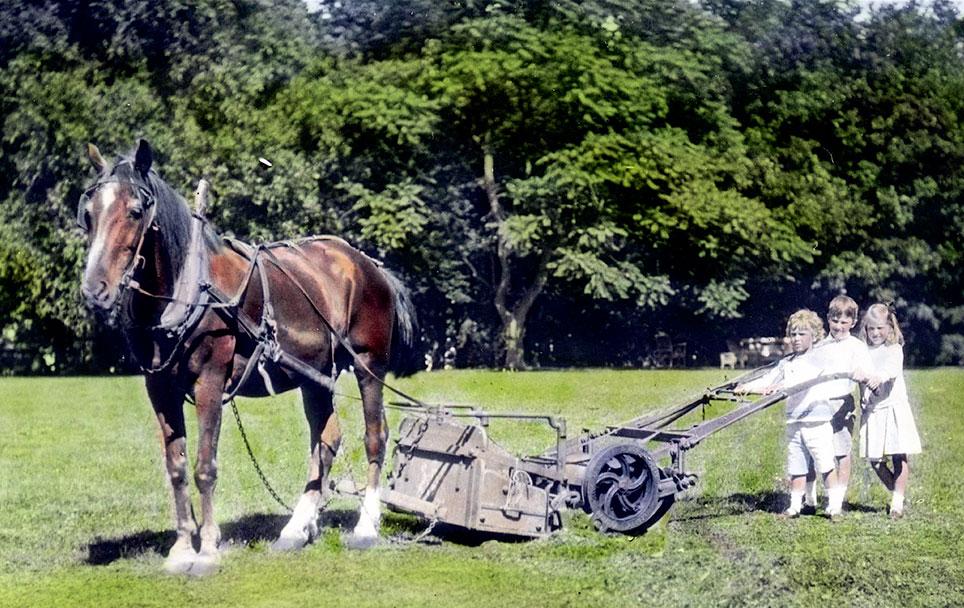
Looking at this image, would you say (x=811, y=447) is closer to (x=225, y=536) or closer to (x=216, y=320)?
(x=225, y=536)

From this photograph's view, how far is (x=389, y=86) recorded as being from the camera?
10.6 m

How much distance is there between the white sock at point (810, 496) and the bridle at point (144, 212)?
518 centimetres

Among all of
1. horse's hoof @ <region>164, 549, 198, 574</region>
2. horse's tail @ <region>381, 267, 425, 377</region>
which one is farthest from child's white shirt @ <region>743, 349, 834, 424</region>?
horse's hoof @ <region>164, 549, 198, 574</region>

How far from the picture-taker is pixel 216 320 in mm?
Answer: 7227

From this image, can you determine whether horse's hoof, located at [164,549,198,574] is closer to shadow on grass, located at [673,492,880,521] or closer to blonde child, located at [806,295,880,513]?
shadow on grass, located at [673,492,880,521]

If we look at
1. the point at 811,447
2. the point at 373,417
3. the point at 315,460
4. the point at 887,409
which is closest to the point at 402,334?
the point at 373,417

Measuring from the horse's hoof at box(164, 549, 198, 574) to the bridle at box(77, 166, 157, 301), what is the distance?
1.44m

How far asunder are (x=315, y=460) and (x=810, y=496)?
3.63 metres

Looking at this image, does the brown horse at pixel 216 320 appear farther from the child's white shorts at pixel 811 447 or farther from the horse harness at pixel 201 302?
the child's white shorts at pixel 811 447

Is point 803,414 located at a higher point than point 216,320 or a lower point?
lower

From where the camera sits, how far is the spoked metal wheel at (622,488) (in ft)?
25.9

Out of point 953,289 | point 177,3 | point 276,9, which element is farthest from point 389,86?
point 953,289

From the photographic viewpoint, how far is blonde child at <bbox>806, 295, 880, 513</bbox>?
357 inches

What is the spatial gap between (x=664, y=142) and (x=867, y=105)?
3342 millimetres
